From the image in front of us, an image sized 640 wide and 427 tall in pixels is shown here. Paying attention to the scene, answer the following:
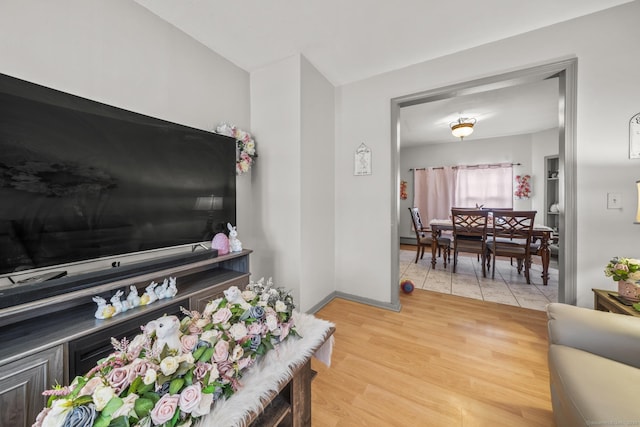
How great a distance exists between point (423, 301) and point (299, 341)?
2.08 meters

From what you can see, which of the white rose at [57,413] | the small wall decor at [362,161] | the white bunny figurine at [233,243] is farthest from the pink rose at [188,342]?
the small wall decor at [362,161]

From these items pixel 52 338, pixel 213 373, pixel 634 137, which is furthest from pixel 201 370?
pixel 634 137

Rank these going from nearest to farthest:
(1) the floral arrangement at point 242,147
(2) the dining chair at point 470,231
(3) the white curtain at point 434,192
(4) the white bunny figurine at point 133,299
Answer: (4) the white bunny figurine at point 133,299, (1) the floral arrangement at point 242,147, (2) the dining chair at point 470,231, (3) the white curtain at point 434,192

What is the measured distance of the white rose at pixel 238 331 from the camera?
0.79 metres

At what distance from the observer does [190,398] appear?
1.94 feet

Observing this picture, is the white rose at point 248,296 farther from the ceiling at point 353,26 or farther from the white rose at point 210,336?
the ceiling at point 353,26

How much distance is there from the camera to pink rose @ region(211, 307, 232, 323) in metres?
0.83

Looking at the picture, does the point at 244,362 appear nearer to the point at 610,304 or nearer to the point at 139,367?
the point at 139,367

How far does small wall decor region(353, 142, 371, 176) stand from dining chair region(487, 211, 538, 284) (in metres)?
1.96

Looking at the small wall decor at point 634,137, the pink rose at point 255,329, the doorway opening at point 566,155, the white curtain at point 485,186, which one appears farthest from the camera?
the white curtain at point 485,186

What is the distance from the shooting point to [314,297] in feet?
7.65

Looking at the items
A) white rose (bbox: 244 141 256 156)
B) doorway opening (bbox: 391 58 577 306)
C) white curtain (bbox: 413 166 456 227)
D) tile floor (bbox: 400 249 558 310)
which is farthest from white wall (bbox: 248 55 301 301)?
white curtain (bbox: 413 166 456 227)

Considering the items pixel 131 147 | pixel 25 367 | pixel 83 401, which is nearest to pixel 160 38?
pixel 131 147

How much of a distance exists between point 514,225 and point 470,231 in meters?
0.50
